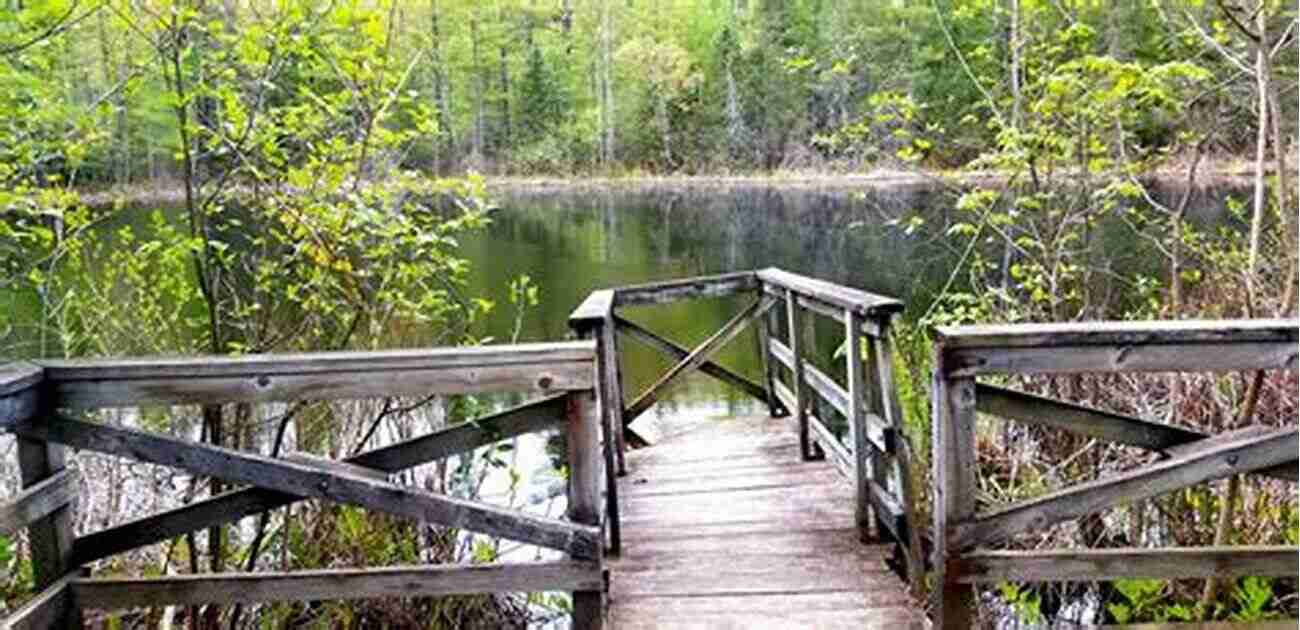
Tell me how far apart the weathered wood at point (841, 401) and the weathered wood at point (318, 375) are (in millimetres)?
1587

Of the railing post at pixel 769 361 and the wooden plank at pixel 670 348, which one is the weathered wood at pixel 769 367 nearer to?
the railing post at pixel 769 361

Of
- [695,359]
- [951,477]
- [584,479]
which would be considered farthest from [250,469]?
[695,359]

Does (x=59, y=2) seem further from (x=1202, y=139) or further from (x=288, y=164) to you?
(x=1202, y=139)

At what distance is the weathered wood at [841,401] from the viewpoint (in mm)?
4402

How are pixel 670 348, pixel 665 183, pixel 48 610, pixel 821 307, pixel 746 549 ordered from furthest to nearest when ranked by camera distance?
pixel 665 183
pixel 670 348
pixel 821 307
pixel 746 549
pixel 48 610

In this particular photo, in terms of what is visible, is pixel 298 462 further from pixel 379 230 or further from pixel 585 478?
pixel 379 230

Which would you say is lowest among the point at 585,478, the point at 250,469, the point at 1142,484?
the point at 1142,484

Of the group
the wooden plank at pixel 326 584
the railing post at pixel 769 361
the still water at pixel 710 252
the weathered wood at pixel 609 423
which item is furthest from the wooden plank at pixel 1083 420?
the still water at pixel 710 252

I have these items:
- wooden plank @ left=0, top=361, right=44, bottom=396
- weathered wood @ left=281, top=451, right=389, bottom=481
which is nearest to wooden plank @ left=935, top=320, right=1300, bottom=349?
weathered wood @ left=281, top=451, right=389, bottom=481

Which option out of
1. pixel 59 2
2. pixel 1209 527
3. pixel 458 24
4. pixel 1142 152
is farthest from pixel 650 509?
pixel 458 24

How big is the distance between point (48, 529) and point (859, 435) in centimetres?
318

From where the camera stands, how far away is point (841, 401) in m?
5.10

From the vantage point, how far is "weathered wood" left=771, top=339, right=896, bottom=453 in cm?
440

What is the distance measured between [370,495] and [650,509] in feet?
7.61
